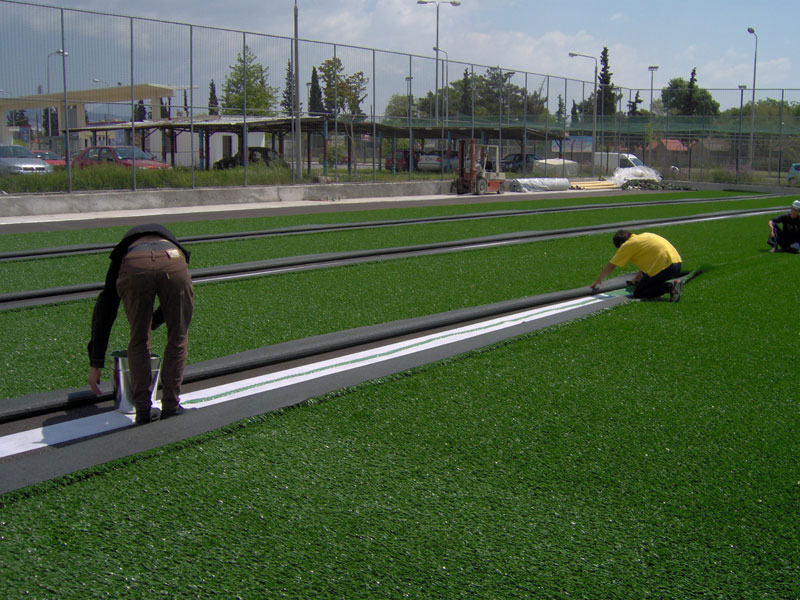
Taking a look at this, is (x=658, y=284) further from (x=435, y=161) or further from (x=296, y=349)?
(x=435, y=161)

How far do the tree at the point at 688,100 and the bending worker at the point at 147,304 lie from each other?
49667mm

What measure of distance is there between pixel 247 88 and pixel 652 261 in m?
20.0

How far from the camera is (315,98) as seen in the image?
93.9 ft

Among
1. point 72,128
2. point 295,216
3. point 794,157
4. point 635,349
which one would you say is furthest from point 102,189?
point 794,157

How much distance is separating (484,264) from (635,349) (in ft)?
17.1

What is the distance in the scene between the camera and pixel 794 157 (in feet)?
143

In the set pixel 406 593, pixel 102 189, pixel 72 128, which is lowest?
pixel 406 593

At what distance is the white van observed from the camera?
47.5 meters

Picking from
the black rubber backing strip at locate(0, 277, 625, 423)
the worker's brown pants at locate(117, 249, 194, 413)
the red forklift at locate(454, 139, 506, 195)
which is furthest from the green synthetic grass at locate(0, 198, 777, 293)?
the red forklift at locate(454, 139, 506, 195)

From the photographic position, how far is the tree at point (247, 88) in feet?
82.2

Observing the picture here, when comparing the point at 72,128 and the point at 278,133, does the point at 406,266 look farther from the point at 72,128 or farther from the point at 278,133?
the point at 278,133

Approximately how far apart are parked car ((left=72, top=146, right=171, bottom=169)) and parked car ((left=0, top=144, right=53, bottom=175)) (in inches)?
35.3

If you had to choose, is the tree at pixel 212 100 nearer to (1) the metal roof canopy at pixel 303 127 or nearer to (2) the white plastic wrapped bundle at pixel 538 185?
(1) the metal roof canopy at pixel 303 127

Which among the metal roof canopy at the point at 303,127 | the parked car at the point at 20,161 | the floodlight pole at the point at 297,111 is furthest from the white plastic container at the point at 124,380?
the floodlight pole at the point at 297,111
